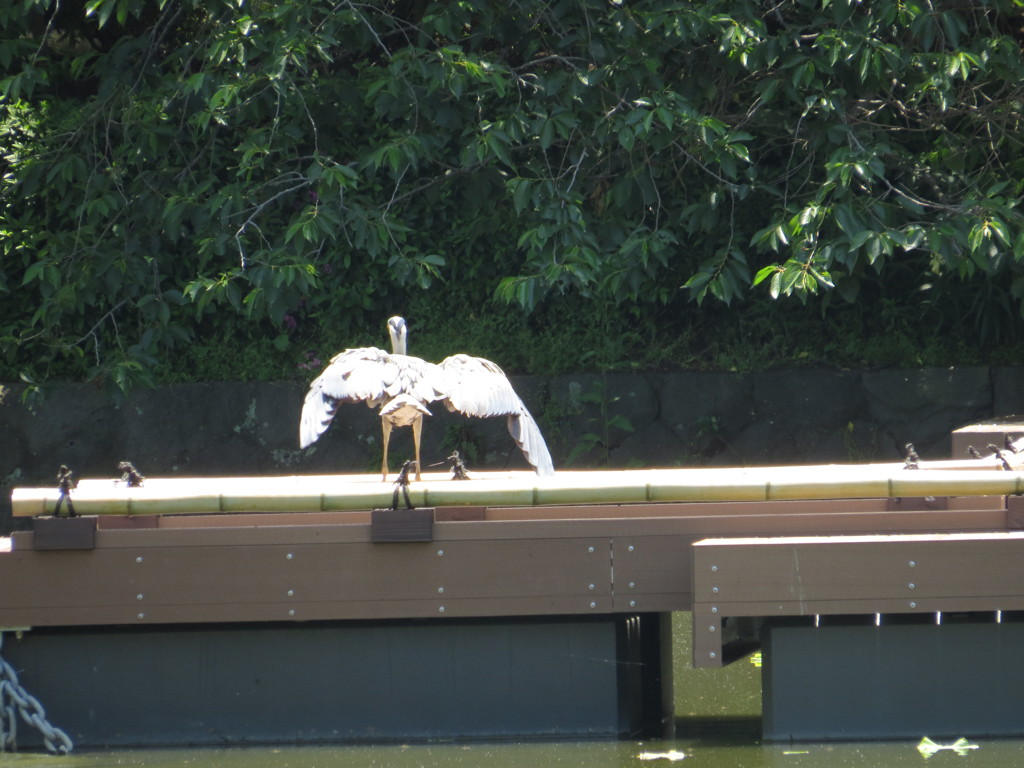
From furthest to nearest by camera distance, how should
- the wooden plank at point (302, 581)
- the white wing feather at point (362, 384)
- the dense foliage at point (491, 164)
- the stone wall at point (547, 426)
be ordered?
the stone wall at point (547, 426), the dense foliage at point (491, 164), the white wing feather at point (362, 384), the wooden plank at point (302, 581)

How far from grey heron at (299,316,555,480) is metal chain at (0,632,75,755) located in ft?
3.60

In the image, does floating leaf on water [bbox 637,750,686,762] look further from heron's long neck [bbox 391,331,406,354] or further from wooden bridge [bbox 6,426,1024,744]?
heron's long neck [bbox 391,331,406,354]

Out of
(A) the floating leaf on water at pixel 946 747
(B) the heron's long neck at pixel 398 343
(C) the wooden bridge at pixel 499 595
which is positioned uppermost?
(B) the heron's long neck at pixel 398 343

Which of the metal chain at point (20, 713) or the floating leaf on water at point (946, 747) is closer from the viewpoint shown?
the floating leaf on water at point (946, 747)

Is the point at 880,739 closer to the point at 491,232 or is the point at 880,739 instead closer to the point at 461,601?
the point at 461,601

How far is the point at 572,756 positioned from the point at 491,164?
413 cm

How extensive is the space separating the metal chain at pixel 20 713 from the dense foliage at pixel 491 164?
2731 millimetres

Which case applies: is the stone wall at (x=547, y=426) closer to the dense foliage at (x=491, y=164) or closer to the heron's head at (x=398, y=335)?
the dense foliage at (x=491, y=164)

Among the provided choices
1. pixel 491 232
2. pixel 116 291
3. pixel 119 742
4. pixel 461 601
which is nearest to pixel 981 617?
pixel 461 601

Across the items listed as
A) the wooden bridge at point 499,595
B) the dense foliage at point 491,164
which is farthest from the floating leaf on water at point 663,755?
the dense foliage at point 491,164

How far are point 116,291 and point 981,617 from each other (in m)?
4.87

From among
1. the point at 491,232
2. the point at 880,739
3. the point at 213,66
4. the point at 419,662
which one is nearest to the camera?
the point at 880,739

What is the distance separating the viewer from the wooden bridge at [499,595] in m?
3.52

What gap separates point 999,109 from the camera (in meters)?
6.52
